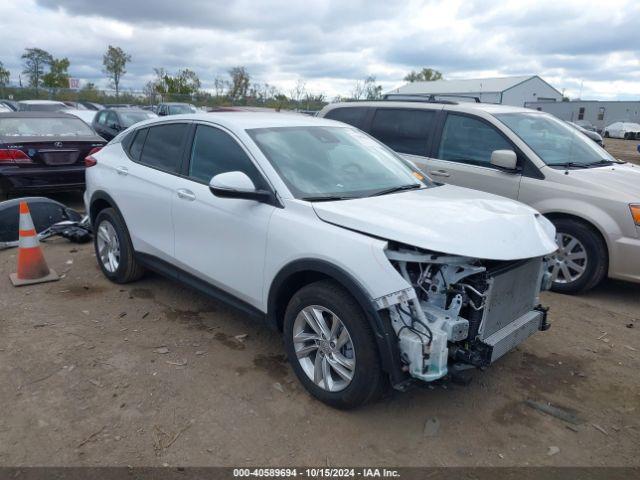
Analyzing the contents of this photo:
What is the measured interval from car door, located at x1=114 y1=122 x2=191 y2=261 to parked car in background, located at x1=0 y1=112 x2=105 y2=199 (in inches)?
143

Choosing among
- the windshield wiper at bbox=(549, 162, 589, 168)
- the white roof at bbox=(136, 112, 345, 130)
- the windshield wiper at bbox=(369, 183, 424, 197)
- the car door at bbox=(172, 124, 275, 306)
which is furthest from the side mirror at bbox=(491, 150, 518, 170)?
the car door at bbox=(172, 124, 275, 306)

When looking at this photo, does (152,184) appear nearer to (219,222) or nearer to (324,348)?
(219,222)

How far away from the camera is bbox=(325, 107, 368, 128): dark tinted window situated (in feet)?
23.5

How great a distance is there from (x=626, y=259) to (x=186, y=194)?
13.4 feet

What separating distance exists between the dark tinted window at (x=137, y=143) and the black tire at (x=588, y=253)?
4.22 metres

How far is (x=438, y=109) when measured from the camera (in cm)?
643

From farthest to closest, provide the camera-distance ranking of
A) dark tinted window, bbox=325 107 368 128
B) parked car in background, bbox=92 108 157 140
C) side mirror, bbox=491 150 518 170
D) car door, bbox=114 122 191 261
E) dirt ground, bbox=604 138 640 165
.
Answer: dirt ground, bbox=604 138 640 165
parked car in background, bbox=92 108 157 140
dark tinted window, bbox=325 107 368 128
side mirror, bbox=491 150 518 170
car door, bbox=114 122 191 261

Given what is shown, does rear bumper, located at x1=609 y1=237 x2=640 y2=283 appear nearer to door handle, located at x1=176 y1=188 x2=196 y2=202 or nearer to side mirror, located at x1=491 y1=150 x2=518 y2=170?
side mirror, located at x1=491 y1=150 x2=518 y2=170

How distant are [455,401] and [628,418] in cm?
108

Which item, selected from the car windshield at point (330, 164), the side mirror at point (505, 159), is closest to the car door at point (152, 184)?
the car windshield at point (330, 164)

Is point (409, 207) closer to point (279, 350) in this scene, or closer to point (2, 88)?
point (279, 350)

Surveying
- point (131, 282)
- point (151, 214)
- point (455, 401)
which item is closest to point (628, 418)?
point (455, 401)

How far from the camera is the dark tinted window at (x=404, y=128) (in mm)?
6500

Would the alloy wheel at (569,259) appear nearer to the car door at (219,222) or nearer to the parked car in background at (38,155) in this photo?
the car door at (219,222)
